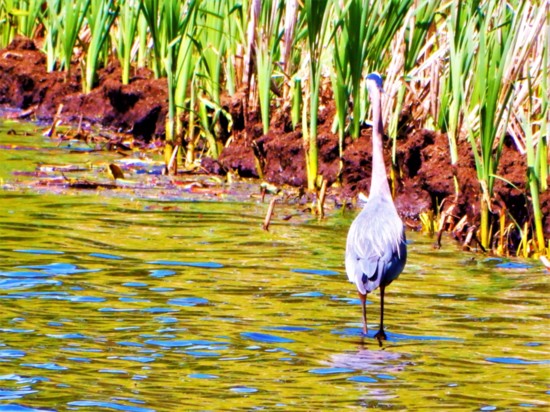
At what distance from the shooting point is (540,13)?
7.51m

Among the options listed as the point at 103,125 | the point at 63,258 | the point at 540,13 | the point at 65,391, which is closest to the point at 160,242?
the point at 63,258

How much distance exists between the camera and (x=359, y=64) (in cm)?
851

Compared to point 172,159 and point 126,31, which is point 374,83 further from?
point 126,31

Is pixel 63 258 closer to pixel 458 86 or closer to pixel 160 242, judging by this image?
pixel 160 242

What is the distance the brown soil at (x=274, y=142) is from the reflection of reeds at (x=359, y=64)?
4.4 inches

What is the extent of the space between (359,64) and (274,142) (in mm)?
1579

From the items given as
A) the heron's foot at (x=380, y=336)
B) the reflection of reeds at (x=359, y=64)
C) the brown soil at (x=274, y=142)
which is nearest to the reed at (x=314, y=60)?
the reflection of reeds at (x=359, y=64)

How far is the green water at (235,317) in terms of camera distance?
14.9ft

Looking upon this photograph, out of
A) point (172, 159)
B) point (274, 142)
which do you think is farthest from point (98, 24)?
point (274, 142)

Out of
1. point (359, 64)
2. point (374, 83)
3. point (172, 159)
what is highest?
point (359, 64)

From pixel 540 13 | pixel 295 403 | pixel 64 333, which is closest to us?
pixel 295 403

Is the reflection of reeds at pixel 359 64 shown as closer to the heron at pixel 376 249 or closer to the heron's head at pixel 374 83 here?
the heron's head at pixel 374 83

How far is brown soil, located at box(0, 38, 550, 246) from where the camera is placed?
8211mm

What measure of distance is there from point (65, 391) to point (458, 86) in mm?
4060
